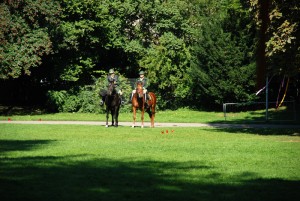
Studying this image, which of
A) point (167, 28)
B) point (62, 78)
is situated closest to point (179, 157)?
point (62, 78)

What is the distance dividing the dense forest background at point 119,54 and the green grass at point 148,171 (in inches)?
877

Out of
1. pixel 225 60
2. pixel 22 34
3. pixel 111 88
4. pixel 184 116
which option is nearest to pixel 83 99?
pixel 22 34

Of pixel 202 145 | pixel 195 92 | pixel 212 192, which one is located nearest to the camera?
pixel 212 192

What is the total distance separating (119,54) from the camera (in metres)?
53.8

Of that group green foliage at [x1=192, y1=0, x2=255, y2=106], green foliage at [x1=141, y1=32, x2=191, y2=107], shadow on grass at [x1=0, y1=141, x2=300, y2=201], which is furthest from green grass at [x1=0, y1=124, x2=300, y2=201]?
green foliage at [x1=141, y1=32, x2=191, y2=107]

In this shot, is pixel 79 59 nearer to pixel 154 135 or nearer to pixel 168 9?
pixel 168 9

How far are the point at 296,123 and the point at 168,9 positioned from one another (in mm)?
22796

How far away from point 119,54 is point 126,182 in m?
44.5

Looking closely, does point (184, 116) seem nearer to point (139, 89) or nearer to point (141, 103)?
point (141, 103)

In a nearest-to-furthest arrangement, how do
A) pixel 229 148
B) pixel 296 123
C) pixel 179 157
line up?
1. pixel 179 157
2. pixel 229 148
3. pixel 296 123

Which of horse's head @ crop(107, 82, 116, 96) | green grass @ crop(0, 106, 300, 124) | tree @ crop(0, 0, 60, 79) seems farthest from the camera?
tree @ crop(0, 0, 60, 79)

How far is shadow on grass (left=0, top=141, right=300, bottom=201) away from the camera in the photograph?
8.38 meters

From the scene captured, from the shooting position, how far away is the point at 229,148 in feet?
55.9

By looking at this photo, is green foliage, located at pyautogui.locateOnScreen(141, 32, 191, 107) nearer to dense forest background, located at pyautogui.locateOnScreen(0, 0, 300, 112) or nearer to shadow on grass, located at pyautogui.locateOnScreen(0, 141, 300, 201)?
dense forest background, located at pyautogui.locateOnScreen(0, 0, 300, 112)
